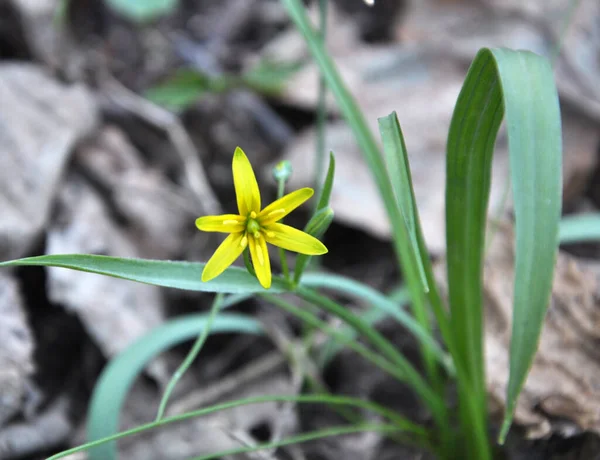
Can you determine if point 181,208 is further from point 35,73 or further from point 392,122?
point 392,122

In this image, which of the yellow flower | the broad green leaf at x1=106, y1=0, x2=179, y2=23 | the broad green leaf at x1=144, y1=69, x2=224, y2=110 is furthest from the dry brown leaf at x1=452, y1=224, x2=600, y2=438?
the broad green leaf at x1=106, y1=0, x2=179, y2=23

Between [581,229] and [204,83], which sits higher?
[204,83]

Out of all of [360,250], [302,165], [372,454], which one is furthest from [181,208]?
[372,454]

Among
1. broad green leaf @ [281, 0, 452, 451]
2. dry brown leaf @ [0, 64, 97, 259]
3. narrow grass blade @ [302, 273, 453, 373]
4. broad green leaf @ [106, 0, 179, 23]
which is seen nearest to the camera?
narrow grass blade @ [302, 273, 453, 373]

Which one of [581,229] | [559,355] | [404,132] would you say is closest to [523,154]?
[559,355]

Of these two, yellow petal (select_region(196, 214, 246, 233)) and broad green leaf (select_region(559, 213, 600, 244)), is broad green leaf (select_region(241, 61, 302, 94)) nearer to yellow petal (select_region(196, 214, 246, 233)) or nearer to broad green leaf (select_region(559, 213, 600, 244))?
broad green leaf (select_region(559, 213, 600, 244))

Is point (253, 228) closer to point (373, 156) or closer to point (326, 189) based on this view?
point (326, 189)
